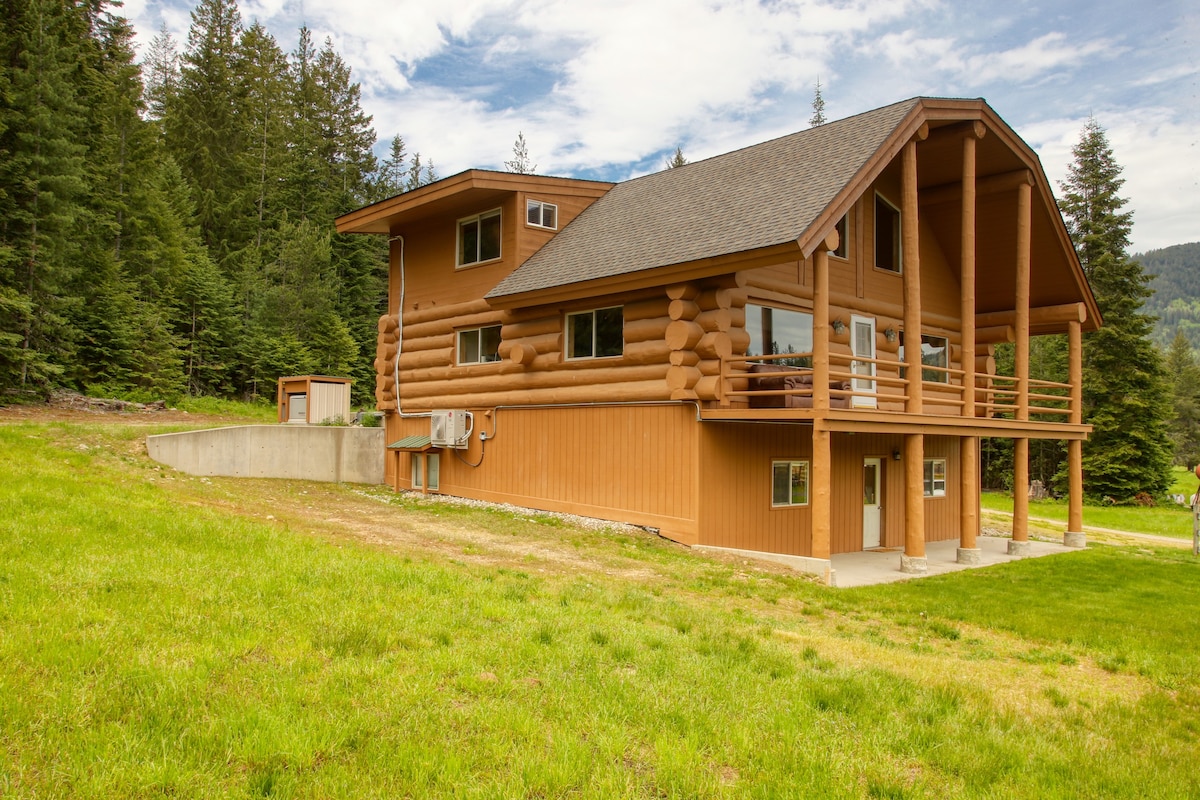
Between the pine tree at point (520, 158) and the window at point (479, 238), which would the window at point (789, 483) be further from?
the pine tree at point (520, 158)

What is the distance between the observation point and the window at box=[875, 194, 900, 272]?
17125 millimetres

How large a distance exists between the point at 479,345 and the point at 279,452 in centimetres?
647

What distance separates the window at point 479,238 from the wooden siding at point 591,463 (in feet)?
12.7

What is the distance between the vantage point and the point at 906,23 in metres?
21.1

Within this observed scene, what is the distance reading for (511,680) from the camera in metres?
4.93

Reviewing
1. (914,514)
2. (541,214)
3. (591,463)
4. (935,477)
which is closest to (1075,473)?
(935,477)

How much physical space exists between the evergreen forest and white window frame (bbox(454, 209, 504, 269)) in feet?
40.1

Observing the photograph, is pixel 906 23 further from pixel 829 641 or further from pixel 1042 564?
pixel 829 641

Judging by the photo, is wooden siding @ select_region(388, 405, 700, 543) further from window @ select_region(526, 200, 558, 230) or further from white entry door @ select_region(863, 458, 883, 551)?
white entry door @ select_region(863, 458, 883, 551)

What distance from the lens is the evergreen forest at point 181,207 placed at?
23.8 metres

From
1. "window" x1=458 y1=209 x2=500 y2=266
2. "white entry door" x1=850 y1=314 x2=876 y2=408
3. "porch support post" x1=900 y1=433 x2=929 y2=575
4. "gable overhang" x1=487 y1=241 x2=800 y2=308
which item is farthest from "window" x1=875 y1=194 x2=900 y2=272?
"window" x1=458 y1=209 x2=500 y2=266

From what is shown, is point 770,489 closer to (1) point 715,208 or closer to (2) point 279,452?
(1) point 715,208

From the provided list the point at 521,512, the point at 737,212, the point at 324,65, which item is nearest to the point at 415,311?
the point at 521,512

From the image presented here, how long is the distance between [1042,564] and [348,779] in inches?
585
